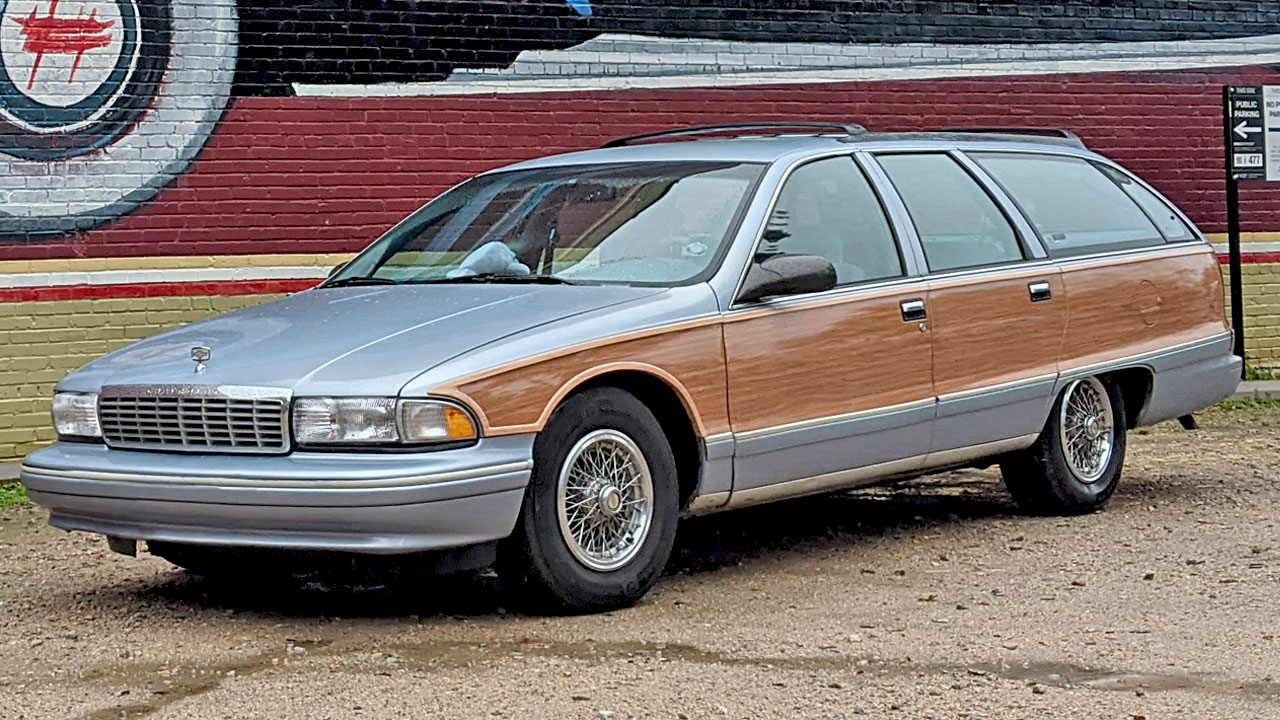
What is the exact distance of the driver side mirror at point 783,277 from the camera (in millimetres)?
6309

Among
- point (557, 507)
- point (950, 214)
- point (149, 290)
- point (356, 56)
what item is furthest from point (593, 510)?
point (356, 56)

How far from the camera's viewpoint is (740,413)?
244 inches

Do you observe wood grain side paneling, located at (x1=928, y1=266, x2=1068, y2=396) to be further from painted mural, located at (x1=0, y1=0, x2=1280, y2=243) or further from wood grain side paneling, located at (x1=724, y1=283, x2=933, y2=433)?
painted mural, located at (x1=0, y1=0, x2=1280, y2=243)

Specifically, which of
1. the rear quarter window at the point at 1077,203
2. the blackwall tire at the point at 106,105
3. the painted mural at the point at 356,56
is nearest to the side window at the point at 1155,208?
the rear quarter window at the point at 1077,203

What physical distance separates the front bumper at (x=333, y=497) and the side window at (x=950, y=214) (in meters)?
2.26

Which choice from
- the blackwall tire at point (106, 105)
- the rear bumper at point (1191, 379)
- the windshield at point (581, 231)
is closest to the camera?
the windshield at point (581, 231)

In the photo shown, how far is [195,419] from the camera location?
219 inches

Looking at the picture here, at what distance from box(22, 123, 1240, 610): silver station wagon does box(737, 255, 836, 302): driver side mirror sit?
0.01 metres

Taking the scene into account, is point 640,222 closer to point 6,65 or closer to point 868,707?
point 868,707

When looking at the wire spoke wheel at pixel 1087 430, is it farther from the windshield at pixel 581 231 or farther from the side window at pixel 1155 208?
the windshield at pixel 581 231

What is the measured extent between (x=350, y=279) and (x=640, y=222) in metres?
1.13

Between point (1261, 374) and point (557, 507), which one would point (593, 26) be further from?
point (557, 507)

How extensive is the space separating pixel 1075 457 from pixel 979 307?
3.23ft

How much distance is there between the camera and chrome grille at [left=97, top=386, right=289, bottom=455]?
543 cm
